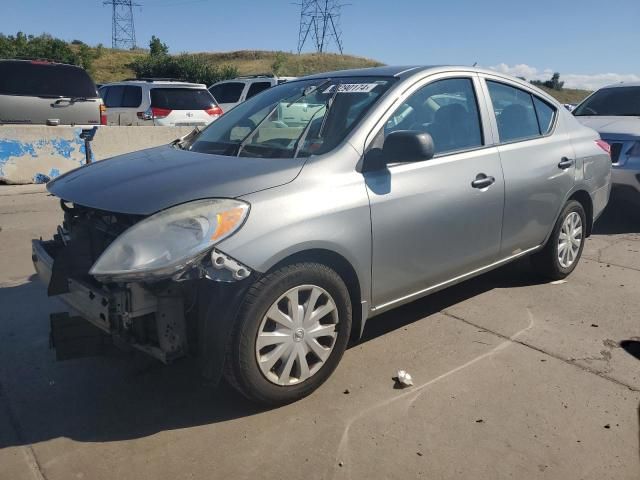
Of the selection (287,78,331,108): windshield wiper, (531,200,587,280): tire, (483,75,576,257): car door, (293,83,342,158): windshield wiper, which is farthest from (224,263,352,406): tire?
(531,200,587,280): tire

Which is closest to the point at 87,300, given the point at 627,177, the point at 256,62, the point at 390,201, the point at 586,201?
the point at 390,201

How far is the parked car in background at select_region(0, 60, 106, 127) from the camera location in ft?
31.9

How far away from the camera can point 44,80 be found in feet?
32.7

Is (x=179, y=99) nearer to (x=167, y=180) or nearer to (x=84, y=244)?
(x=84, y=244)

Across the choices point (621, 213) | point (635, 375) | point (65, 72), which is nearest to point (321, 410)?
point (635, 375)

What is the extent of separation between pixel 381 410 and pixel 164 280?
4.31ft

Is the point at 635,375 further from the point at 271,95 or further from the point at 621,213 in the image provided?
A: the point at 621,213

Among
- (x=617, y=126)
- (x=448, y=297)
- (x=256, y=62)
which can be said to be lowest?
(x=448, y=297)

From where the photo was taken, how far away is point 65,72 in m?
→ 10.2

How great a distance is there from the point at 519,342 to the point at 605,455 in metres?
1.21

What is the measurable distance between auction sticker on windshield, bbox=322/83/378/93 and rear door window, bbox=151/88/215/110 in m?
9.95

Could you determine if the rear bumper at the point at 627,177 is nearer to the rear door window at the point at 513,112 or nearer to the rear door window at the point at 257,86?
the rear door window at the point at 513,112

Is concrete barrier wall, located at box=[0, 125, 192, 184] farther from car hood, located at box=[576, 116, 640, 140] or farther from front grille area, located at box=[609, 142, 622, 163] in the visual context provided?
front grille area, located at box=[609, 142, 622, 163]

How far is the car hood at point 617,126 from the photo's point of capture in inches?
281
